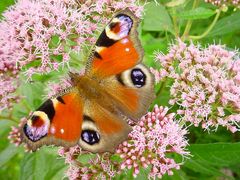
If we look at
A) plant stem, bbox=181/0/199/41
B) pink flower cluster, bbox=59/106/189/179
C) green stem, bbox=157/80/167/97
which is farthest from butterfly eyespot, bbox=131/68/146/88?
plant stem, bbox=181/0/199/41

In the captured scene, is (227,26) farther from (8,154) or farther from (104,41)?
(8,154)

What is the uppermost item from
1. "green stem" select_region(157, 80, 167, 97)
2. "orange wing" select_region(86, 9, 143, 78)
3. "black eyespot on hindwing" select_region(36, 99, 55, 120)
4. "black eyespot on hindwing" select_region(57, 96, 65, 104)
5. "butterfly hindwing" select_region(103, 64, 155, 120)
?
"orange wing" select_region(86, 9, 143, 78)

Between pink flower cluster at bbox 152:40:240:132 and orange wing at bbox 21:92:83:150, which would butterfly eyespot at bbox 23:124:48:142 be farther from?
pink flower cluster at bbox 152:40:240:132

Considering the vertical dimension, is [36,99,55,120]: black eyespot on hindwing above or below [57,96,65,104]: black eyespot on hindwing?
below

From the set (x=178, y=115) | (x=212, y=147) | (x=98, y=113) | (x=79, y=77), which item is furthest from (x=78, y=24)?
(x=212, y=147)

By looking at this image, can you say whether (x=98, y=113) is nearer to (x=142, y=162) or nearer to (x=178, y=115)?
(x=142, y=162)

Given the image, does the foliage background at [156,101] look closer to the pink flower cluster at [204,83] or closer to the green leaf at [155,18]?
the green leaf at [155,18]

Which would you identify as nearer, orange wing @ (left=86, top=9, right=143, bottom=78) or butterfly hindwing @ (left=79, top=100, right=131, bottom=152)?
butterfly hindwing @ (left=79, top=100, right=131, bottom=152)

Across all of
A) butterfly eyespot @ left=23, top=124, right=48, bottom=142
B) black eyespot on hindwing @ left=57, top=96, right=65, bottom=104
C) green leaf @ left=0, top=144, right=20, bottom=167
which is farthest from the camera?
green leaf @ left=0, top=144, right=20, bottom=167
